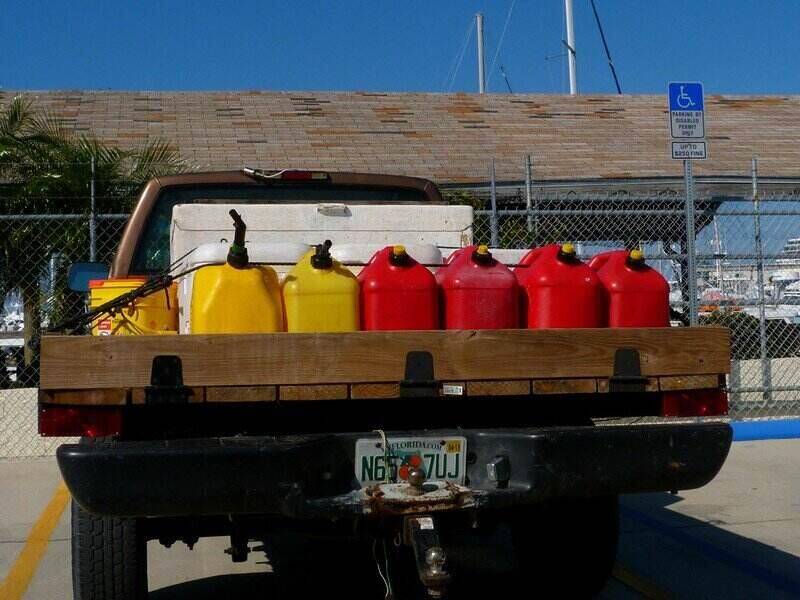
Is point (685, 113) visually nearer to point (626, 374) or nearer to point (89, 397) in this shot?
point (626, 374)

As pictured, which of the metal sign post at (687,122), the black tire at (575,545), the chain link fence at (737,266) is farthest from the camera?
the chain link fence at (737,266)

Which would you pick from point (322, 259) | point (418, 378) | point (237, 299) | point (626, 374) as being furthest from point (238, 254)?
point (626, 374)

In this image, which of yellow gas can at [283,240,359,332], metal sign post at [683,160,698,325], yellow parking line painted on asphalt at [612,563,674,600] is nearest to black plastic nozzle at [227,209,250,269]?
yellow gas can at [283,240,359,332]

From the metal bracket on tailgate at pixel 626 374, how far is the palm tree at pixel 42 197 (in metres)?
6.57

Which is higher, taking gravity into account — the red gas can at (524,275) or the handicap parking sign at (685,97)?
the handicap parking sign at (685,97)

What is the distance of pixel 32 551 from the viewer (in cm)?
611

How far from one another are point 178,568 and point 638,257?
311 cm

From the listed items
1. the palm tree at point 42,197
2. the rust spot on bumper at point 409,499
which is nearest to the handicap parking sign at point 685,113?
the palm tree at point 42,197

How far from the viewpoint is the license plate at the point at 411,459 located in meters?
3.57

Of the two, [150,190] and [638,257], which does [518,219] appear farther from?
[638,257]

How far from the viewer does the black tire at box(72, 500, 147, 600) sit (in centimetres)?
388

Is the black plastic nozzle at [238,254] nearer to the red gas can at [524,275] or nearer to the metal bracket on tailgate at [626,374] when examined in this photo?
the red gas can at [524,275]

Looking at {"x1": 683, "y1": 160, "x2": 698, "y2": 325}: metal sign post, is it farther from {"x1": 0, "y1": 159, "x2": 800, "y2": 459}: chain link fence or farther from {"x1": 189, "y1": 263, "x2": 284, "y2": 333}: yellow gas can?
{"x1": 189, "y1": 263, "x2": 284, "y2": 333}: yellow gas can

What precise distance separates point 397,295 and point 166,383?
2.84 ft
